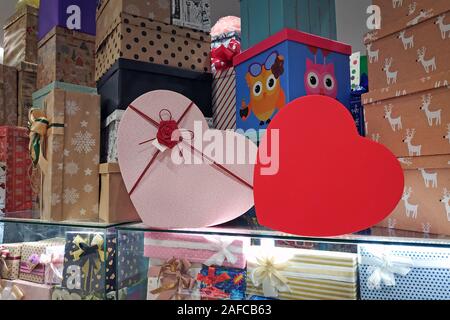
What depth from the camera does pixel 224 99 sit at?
1147 mm

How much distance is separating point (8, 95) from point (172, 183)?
49.0 inches

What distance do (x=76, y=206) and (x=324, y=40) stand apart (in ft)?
2.72

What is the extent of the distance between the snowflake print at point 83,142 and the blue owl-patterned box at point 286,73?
441 millimetres

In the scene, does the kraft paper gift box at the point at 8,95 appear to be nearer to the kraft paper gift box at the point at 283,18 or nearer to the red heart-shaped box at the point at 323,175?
the kraft paper gift box at the point at 283,18

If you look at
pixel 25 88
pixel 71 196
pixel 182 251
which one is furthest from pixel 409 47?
pixel 25 88

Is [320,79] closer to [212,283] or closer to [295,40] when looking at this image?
[295,40]

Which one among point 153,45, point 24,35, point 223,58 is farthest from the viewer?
point 24,35

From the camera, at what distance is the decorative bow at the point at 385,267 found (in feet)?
2.29

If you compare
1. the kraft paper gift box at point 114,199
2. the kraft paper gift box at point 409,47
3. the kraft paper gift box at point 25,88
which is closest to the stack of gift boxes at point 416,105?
the kraft paper gift box at point 409,47

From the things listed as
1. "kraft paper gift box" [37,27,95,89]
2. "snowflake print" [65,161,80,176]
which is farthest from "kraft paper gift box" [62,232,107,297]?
"kraft paper gift box" [37,27,95,89]

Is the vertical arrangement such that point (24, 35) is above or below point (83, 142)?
above

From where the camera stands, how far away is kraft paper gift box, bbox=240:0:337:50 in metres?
0.99

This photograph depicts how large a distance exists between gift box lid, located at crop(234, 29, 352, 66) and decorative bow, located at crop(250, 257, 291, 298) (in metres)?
0.56

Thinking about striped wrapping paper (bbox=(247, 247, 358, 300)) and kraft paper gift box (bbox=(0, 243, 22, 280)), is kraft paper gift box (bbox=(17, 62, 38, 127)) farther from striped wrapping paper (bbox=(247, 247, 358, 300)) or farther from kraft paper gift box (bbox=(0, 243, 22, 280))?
striped wrapping paper (bbox=(247, 247, 358, 300))
